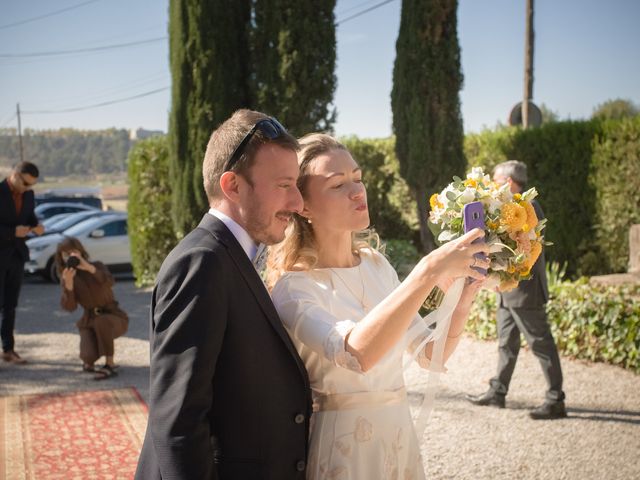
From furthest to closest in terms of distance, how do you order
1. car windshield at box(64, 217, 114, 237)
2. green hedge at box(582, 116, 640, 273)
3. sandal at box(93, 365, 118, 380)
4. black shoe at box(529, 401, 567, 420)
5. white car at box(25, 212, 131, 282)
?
car windshield at box(64, 217, 114, 237) → white car at box(25, 212, 131, 282) → green hedge at box(582, 116, 640, 273) → sandal at box(93, 365, 118, 380) → black shoe at box(529, 401, 567, 420)

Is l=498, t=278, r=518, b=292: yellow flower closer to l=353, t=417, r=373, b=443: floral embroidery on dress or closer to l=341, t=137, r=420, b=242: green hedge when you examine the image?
l=353, t=417, r=373, b=443: floral embroidery on dress

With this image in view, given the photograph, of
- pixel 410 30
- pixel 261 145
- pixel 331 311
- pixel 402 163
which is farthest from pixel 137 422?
pixel 410 30

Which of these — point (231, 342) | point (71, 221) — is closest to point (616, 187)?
point (231, 342)

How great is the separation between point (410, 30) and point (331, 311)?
10.7 m

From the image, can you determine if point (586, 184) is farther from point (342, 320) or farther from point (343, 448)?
point (343, 448)

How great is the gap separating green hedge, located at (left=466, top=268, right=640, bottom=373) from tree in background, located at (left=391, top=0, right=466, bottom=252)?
4.58 metres

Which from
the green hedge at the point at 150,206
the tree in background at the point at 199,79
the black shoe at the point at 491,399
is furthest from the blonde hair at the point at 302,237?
the green hedge at the point at 150,206

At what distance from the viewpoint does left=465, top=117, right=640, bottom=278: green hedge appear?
10.6 meters

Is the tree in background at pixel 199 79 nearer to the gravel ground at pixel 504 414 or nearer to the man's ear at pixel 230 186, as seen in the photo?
the gravel ground at pixel 504 414

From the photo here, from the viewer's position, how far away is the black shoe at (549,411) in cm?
561

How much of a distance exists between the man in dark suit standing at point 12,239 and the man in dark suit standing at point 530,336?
219 inches

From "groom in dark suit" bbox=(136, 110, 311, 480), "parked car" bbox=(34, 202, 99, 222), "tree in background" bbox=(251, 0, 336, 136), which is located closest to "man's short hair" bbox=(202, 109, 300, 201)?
"groom in dark suit" bbox=(136, 110, 311, 480)

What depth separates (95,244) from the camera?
641 inches

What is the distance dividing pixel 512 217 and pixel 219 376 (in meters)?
1.17
